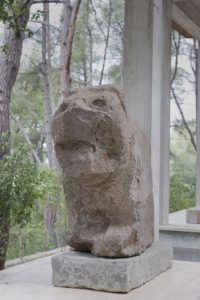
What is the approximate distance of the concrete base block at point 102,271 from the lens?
3580mm

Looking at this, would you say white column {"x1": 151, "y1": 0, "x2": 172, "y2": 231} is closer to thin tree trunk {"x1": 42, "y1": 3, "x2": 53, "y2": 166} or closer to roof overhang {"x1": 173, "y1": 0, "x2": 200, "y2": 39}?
roof overhang {"x1": 173, "y1": 0, "x2": 200, "y2": 39}

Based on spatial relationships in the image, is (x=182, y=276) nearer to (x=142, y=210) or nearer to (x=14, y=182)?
(x=142, y=210)

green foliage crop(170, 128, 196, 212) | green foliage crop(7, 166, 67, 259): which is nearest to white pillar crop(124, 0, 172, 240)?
green foliage crop(7, 166, 67, 259)

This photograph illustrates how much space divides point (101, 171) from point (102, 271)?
0.66m

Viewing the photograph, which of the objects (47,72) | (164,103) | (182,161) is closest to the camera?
(164,103)

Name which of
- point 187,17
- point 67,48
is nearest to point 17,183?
point 187,17

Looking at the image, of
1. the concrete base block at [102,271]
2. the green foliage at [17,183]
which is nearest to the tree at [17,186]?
the green foliage at [17,183]

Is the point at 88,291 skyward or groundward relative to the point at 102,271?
groundward

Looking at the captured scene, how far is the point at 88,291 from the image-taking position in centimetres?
363

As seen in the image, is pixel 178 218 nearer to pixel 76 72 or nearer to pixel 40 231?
pixel 40 231

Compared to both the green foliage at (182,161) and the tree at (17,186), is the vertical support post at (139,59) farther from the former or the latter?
the green foliage at (182,161)

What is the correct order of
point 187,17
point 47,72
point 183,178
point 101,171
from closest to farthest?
point 101,171, point 187,17, point 47,72, point 183,178

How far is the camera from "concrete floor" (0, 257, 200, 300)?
3482mm

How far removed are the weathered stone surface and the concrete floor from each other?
0.28 m
